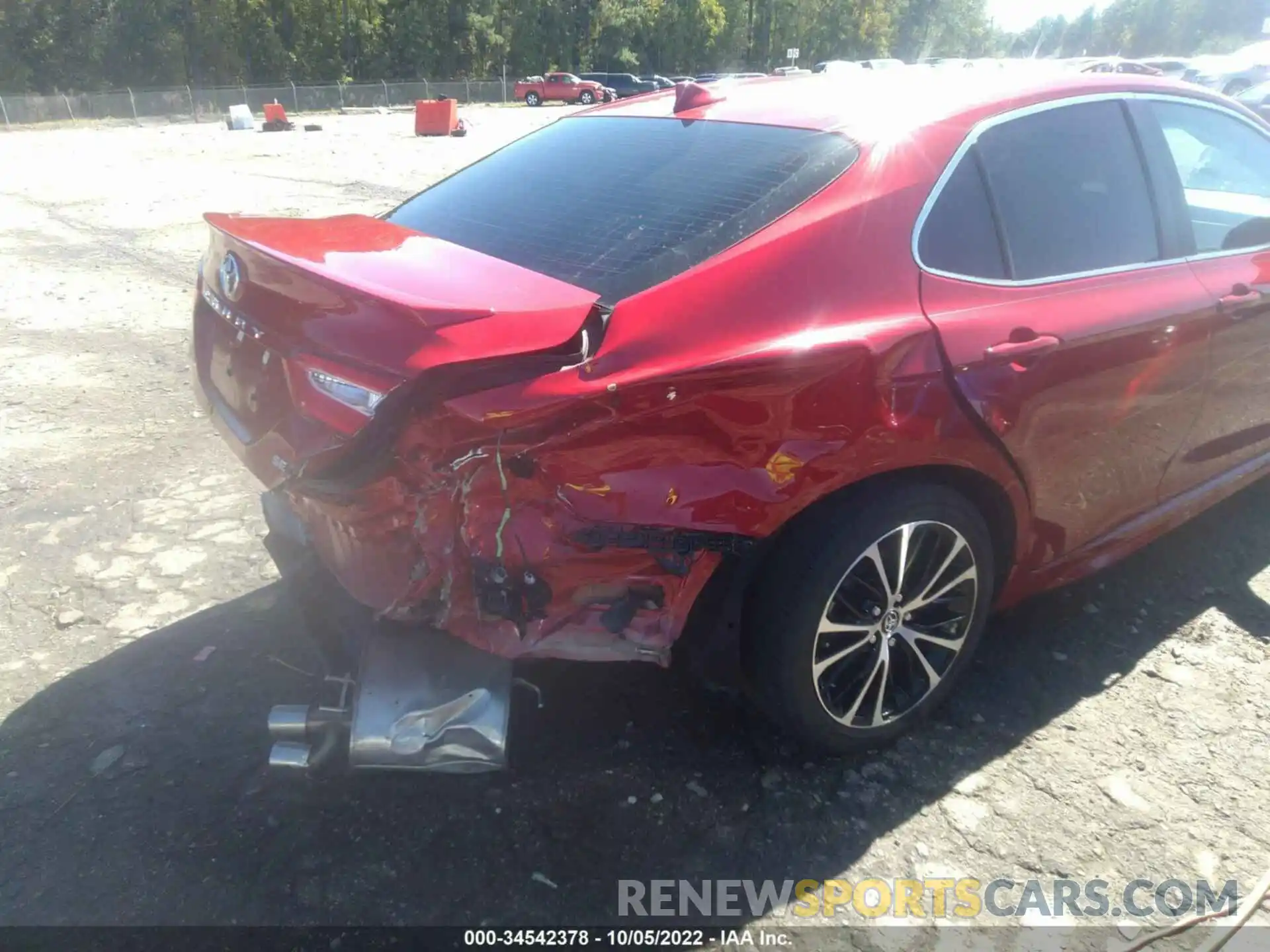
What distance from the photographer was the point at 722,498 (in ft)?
7.04

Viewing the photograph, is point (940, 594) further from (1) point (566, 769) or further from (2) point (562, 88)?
(2) point (562, 88)

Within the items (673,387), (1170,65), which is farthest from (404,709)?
(1170,65)

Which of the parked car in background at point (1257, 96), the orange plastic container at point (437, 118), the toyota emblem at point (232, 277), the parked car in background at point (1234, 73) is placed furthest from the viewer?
the orange plastic container at point (437, 118)

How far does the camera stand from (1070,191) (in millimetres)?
2863

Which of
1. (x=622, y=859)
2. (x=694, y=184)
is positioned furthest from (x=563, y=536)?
(x=694, y=184)

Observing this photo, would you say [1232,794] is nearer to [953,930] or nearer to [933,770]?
[933,770]

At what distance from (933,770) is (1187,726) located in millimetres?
860

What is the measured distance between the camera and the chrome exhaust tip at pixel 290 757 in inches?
95.7

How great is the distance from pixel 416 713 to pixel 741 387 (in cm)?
117

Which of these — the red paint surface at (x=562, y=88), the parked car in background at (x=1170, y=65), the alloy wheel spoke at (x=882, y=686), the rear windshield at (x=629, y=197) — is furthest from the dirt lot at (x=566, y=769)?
the red paint surface at (x=562, y=88)

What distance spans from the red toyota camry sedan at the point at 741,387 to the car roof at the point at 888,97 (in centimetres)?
2

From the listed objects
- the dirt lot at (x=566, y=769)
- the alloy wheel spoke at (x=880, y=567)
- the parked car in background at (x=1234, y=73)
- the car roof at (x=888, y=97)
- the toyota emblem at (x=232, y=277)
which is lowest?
the dirt lot at (x=566, y=769)

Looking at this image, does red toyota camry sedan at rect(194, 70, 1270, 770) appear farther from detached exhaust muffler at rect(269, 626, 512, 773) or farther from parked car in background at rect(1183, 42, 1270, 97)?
parked car in background at rect(1183, 42, 1270, 97)

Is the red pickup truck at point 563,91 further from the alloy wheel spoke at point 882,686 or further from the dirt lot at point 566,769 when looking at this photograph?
the alloy wheel spoke at point 882,686
